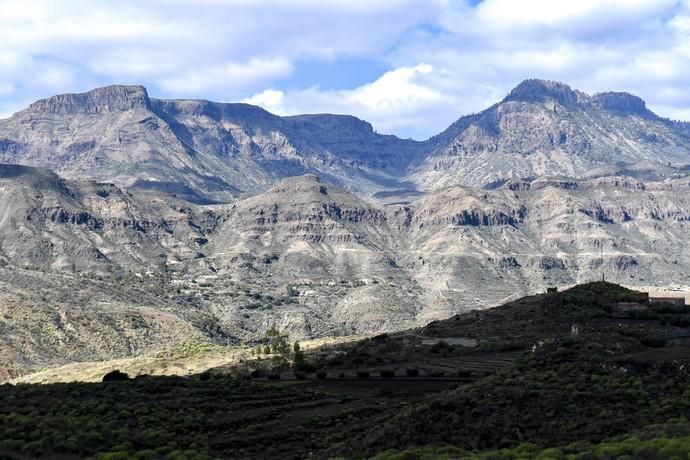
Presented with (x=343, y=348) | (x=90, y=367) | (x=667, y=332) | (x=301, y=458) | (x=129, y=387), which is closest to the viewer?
(x=301, y=458)

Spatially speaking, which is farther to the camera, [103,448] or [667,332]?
[667,332]

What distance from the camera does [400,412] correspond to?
205ft

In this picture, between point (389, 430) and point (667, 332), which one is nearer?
point (389, 430)

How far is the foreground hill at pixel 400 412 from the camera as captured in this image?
5062 cm

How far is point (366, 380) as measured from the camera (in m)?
93.9

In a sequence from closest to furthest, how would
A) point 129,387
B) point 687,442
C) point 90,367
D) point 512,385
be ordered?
1. point 687,442
2. point 512,385
3. point 129,387
4. point 90,367

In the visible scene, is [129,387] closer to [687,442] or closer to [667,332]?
[687,442]

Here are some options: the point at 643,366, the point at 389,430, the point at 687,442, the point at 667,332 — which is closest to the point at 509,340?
the point at 667,332

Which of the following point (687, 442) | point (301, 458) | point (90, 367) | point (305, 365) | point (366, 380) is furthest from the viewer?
point (90, 367)

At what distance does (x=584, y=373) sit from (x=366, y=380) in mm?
35142

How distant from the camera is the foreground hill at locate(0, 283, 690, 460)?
166 feet

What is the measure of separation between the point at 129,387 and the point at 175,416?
538 inches

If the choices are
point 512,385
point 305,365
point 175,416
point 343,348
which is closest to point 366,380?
point 305,365

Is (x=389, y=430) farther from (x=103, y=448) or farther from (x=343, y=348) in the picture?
(x=343, y=348)
